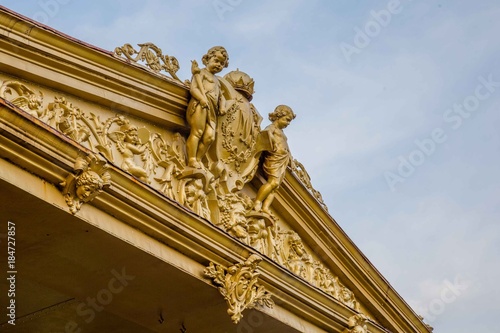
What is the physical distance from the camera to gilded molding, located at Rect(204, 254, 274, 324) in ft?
28.7

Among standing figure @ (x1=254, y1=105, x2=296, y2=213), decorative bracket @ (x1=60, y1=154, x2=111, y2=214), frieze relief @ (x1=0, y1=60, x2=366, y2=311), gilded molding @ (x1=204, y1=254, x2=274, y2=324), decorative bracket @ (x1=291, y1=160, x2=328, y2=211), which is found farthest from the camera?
decorative bracket @ (x1=291, y1=160, x2=328, y2=211)

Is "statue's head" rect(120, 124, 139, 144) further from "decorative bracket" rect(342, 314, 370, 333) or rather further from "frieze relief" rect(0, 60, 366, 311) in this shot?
"decorative bracket" rect(342, 314, 370, 333)

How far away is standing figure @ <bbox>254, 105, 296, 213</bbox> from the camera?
11062mm

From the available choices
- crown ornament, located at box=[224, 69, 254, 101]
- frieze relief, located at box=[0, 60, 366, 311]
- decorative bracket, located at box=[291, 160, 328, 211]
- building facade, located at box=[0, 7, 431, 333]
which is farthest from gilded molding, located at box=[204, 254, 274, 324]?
decorative bracket, located at box=[291, 160, 328, 211]

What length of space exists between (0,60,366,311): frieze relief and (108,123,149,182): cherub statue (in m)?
0.01

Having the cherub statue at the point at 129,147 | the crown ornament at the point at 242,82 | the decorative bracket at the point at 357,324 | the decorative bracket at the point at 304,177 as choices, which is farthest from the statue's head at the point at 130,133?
the decorative bracket at the point at 357,324

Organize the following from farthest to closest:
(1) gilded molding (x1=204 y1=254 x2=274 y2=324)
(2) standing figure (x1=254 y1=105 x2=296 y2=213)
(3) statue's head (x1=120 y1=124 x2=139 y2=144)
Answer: (2) standing figure (x1=254 y1=105 x2=296 y2=213)
(3) statue's head (x1=120 y1=124 x2=139 y2=144)
(1) gilded molding (x1=204 y1=254 x2=274 y2=324)

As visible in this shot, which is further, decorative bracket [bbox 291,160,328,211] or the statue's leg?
decorative bracket [bbox 291,160,328,211]

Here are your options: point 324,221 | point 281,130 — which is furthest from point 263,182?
point 324,221

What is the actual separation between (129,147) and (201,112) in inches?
44.1

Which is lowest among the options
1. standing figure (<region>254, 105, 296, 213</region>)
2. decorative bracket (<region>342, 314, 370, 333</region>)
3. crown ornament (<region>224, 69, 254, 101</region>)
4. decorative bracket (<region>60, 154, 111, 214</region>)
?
decorative bracket (<region>60, 154, 111, 214</region>)

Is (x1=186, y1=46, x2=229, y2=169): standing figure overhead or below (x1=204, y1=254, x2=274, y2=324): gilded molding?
overhead

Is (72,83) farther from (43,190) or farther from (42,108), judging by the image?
(43,190)

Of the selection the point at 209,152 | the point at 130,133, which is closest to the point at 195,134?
the point at 209,152
